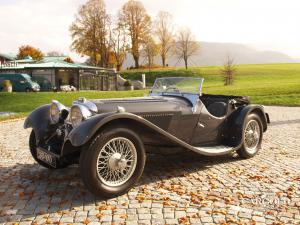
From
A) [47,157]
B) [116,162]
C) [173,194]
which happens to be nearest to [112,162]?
[116,162]

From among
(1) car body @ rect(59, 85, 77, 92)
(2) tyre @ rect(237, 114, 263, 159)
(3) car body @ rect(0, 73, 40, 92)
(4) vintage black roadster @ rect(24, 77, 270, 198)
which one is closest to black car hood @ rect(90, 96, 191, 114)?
(4) vintage black roadster @ rect(24, 77, 270, 198)

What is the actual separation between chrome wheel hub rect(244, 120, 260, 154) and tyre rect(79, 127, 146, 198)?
2789mm

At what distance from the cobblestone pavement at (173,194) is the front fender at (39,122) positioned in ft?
2.32

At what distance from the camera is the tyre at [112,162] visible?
4359 millimetres

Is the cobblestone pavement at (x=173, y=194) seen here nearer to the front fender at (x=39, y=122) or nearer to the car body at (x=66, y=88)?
the front fender at (x=39, y=122)

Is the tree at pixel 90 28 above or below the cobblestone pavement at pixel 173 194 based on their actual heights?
above

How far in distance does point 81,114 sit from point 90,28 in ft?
178

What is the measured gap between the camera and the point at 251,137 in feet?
22.3

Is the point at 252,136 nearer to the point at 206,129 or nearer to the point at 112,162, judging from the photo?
the point at 206,129

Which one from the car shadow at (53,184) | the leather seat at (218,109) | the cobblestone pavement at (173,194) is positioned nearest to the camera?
the cobblestone pavement at (173,194)

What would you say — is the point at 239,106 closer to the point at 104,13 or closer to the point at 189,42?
the point at 104,13

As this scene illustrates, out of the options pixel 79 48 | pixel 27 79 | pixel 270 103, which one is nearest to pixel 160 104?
pixel 270 103

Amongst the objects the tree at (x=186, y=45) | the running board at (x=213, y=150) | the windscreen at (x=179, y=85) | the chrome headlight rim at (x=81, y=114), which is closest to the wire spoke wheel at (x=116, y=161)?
the chrome headlight rim at (x=81, y=114)

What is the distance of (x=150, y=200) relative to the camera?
4.52 metres
